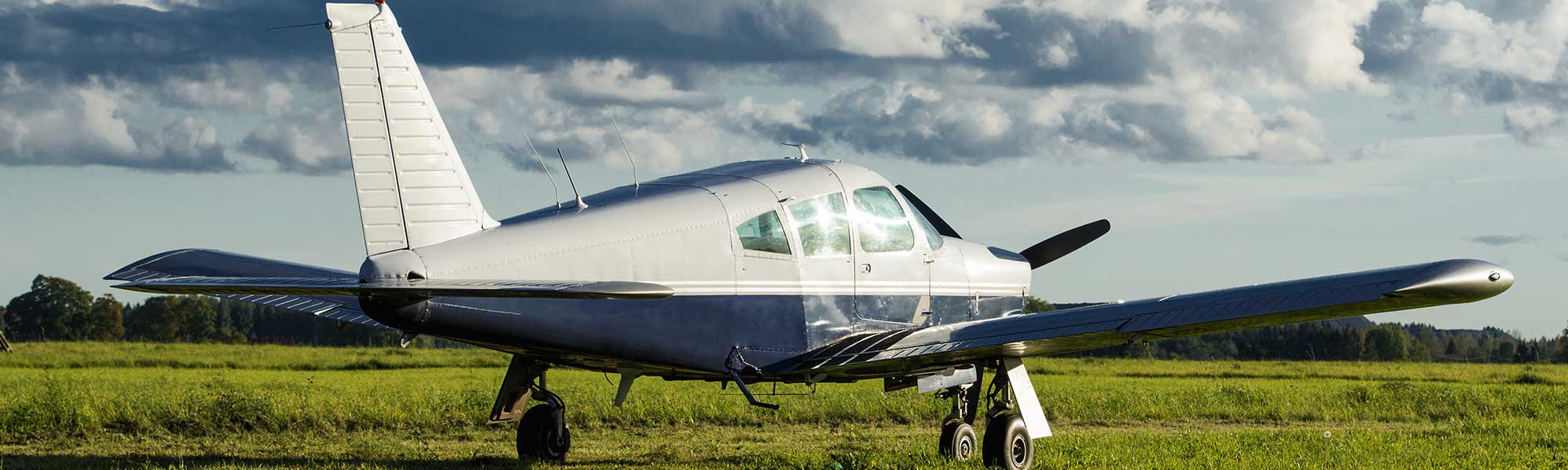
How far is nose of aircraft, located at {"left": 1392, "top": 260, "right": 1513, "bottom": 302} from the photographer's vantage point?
821 cm

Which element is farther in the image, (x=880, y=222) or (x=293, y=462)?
(x=293, y=462)

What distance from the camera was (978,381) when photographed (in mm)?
11258

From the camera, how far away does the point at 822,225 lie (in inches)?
431

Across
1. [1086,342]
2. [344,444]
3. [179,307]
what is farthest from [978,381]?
[179,307]

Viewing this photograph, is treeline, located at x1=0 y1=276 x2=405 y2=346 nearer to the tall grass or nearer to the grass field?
the tall grass

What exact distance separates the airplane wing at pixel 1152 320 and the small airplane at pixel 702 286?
19 millimetres

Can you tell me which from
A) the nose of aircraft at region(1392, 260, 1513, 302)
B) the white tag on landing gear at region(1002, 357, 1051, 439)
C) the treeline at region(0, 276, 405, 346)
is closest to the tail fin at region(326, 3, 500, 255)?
the white tag on landing gear at region(1002, 357, 1051, 439)

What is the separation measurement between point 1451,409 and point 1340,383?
957 centimetres

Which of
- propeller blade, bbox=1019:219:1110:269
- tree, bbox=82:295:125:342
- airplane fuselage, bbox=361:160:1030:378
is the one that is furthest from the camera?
tree, bbox=82:295:125:342

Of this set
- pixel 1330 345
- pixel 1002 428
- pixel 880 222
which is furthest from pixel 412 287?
pixel 1330 345

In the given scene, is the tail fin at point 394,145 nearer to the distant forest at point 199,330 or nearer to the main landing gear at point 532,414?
the main landing gear at point 532,414

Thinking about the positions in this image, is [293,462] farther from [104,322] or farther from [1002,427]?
[104,322]

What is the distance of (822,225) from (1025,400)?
86.9 inches

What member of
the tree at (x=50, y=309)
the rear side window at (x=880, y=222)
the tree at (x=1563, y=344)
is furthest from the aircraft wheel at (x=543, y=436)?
the tree at (x=50, y=309)
